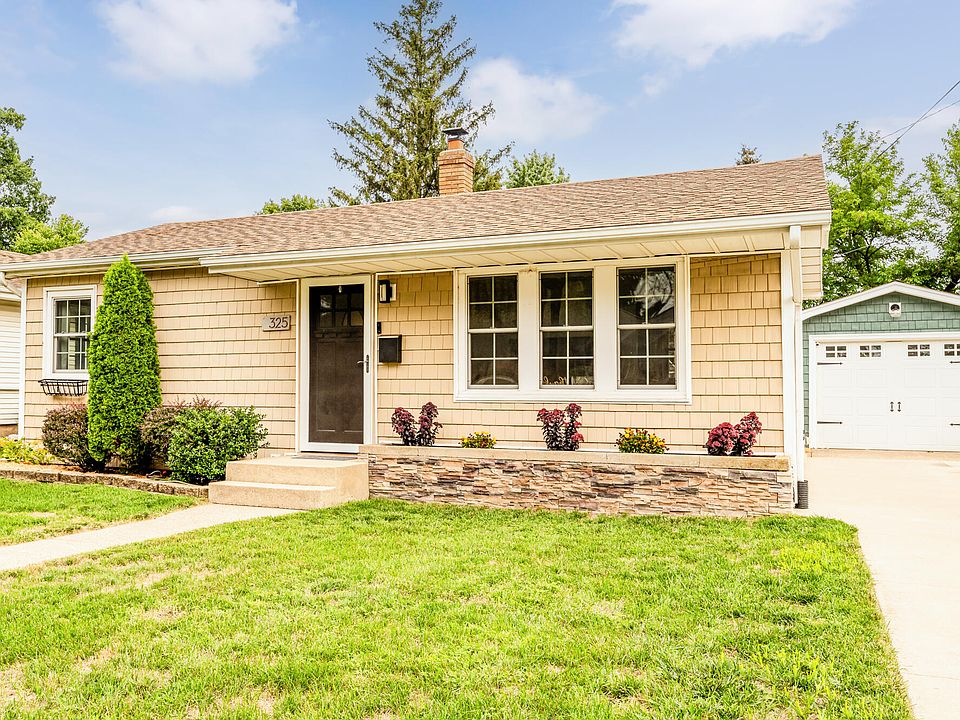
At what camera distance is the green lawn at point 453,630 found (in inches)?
106

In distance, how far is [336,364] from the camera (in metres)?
8.53

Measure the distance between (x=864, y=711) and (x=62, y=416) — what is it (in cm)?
906

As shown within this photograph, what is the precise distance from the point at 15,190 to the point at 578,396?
3194 centimetres

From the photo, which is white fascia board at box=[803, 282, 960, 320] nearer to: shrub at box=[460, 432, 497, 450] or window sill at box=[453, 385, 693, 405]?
window sill at box=[453, 385, 693, 405]

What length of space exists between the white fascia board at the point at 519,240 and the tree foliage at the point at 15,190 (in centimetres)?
2614

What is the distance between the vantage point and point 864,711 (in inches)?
101

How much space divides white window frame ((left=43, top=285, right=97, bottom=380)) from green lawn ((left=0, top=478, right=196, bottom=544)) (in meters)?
2.16

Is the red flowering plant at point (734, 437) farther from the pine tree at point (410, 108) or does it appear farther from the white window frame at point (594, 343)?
the pine tree at point (410, 108)

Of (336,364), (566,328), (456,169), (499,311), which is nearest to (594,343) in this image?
(566,328)

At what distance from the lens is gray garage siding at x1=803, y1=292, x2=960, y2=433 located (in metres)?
12.6

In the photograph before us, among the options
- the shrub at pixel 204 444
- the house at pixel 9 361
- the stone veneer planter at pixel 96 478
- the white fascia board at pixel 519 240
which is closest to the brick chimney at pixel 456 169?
the white fascia board at pixel 519 240

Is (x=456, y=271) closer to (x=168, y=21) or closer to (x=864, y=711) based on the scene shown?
(x=864, y=711)

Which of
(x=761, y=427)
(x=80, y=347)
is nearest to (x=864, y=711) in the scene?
(x=761, y=427)

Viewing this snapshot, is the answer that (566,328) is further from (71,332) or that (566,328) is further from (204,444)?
(71,332)
